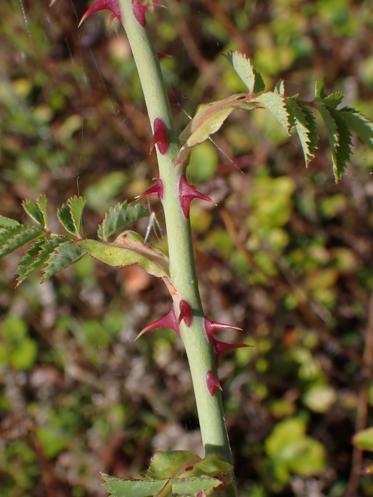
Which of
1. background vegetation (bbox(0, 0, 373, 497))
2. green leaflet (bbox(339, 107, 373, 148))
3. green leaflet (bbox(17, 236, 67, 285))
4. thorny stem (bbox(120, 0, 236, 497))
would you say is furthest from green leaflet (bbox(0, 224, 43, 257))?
background vegetation (bbox(0, 0, 373, 497))

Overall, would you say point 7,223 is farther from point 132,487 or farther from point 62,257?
point 132,487

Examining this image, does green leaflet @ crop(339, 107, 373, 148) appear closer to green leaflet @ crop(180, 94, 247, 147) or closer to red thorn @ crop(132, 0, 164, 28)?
green leaflet @ crop(180, 94, 247, 147)

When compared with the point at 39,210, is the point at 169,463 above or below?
below

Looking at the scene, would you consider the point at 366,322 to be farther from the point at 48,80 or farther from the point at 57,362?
the point at 48,80

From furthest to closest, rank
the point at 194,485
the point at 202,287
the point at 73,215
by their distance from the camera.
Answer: the point at 202,287 < the point at 73,215 < the point at 194,485

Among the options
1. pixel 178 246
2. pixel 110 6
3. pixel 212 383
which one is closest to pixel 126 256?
pixel 178 246

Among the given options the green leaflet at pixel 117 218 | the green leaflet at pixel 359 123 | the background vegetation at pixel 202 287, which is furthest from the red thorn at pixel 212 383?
the background vegetation at pixel 202 287

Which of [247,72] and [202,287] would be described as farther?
[202,287]
